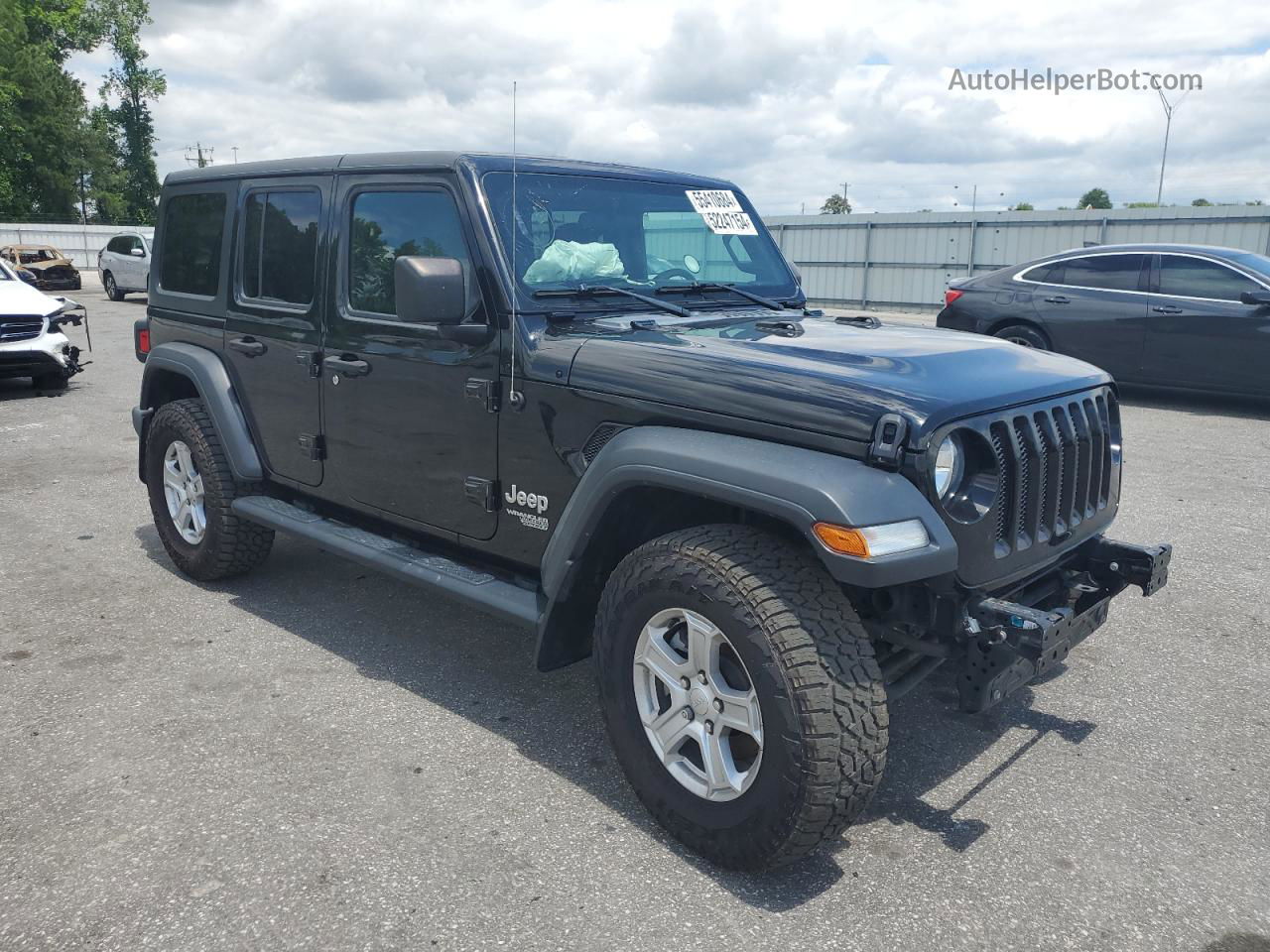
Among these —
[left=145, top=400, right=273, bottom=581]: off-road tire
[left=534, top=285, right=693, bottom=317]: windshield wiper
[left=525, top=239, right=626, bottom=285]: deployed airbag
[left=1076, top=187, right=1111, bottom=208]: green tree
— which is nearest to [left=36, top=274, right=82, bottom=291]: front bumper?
[left=145, top=400, right=273, bottom=581]: off-road tire

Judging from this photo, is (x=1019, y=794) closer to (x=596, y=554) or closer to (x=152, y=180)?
(x=596, y=554)

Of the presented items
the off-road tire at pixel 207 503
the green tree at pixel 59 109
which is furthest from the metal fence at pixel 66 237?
the off-road tire at pixel 207 503

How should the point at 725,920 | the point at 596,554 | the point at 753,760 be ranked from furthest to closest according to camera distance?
A: the point at 596,554 < the point at 753,760 < the point at 725,920

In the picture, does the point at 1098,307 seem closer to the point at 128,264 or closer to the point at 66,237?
the point at 128,264

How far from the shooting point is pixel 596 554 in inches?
126

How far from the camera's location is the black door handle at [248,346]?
4617 mm

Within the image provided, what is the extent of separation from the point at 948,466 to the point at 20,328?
11.0 meters

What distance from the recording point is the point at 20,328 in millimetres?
10867

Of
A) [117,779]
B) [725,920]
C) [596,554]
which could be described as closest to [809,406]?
[596,554]

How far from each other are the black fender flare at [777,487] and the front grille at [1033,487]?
0.53ft

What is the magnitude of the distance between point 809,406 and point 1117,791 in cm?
170

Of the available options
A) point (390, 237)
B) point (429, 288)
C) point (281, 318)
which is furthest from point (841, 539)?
point (281, 318)

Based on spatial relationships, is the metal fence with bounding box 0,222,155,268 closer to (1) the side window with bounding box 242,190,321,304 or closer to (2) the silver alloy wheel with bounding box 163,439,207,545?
(2) the silver alloy wheel with bounding box 163,439,207,545

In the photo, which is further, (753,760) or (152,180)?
(152,180)
